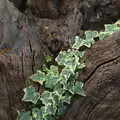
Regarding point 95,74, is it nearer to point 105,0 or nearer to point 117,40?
point 117,40

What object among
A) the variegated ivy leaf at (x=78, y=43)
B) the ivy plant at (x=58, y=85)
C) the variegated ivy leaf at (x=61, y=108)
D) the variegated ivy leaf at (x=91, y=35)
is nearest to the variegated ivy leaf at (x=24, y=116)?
the ivy plant at (x=58, y=85)

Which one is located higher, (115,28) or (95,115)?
(115,28)

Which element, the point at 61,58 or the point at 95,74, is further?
the point at 61,58

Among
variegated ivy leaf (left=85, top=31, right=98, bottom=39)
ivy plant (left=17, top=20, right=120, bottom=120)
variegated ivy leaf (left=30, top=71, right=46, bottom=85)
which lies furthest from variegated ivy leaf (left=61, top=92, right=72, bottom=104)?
variegated ivy leaf (left=85, top=31, right=98, bottom=39)

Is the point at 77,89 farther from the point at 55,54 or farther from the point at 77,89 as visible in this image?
the point at 55,54

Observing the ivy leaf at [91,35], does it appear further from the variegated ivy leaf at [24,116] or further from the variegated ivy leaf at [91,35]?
the variegated ivy leaf at [24,116]

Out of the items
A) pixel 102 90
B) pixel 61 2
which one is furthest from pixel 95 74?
pixel 61 2

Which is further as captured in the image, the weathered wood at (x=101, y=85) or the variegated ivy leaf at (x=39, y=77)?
the variegated ivy leaf at (x=39, y=77)

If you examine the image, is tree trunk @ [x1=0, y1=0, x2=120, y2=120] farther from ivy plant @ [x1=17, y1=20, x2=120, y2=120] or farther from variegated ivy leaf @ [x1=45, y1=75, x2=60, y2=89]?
variegated ivy leaf @ [x1=45, y1=75, x2=60, y2=89]
